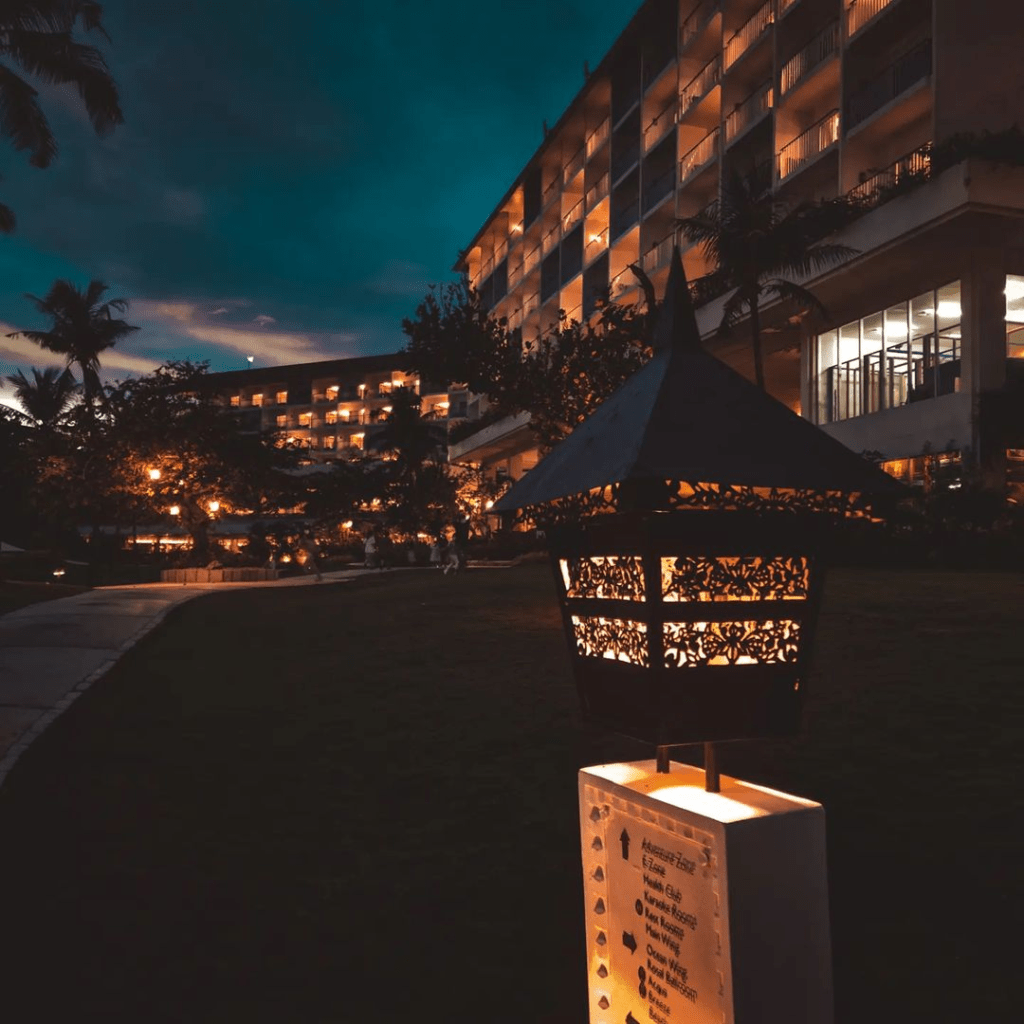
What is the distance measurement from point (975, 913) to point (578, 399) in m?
13.6

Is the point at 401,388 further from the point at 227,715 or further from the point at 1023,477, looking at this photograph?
the point at 227,715

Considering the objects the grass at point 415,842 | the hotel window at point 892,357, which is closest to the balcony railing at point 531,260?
the hotel window at point 892,357

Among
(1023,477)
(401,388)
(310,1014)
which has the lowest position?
(310,1014)

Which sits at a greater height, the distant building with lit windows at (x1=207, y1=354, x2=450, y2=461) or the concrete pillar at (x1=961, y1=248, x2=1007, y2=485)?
the distant building with lit windows at (x1=207, y1=354, x2=450, y2=461)

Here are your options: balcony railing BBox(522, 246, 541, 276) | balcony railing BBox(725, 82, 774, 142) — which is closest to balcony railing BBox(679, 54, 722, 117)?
balcony railing BBox(725, 82, 774, 142)

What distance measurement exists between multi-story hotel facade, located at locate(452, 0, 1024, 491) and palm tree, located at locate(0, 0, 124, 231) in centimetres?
1210

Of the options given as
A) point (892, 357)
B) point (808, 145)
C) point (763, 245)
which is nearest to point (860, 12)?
point (808, 145)

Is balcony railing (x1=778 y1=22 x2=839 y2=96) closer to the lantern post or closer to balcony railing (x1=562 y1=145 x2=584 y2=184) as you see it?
balcony railing (x1=562 y1=145 x2=584 y2=184)

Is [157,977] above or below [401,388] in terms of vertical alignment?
below

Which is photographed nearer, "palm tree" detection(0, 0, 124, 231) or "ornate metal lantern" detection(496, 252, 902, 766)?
"ornate metal lantern" detection(496, 252, 902, 766)

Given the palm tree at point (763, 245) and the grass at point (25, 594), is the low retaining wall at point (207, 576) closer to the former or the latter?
the grass at point (25, 594)

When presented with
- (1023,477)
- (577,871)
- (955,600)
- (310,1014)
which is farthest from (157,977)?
(1023,477)

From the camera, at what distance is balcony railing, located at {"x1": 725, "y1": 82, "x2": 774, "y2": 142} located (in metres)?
30.0

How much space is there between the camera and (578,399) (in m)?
16.6
